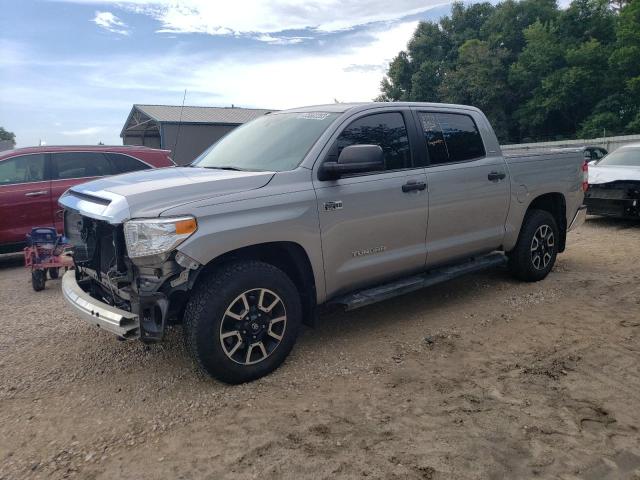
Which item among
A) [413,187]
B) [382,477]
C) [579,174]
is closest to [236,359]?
[382,477]

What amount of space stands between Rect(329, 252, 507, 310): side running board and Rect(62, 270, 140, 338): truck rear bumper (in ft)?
4.98

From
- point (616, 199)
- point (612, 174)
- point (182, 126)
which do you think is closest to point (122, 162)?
point (616, 199)

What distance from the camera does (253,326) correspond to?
138 inches

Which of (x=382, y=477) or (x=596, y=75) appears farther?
(x=596, y=75)

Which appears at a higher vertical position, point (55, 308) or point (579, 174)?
point (579, 174)

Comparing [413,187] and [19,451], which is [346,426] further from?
[413,187]

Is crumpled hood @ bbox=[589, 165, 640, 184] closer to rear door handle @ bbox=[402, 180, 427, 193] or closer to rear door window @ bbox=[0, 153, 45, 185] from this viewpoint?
rear door handle @ bbox=[402, 180, 427, 193]

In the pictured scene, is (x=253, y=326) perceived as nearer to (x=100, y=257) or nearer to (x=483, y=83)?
(x=100, y=257)

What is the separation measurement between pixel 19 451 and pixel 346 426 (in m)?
1.84

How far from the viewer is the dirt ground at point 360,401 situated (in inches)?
107

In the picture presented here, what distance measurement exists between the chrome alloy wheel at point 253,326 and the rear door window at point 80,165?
18.1 feet

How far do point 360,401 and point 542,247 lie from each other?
11.4 ft

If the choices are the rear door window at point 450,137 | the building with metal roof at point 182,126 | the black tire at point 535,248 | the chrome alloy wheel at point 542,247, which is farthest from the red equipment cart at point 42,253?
the building with metal roof at point 182,126

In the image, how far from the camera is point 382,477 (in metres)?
2.58
